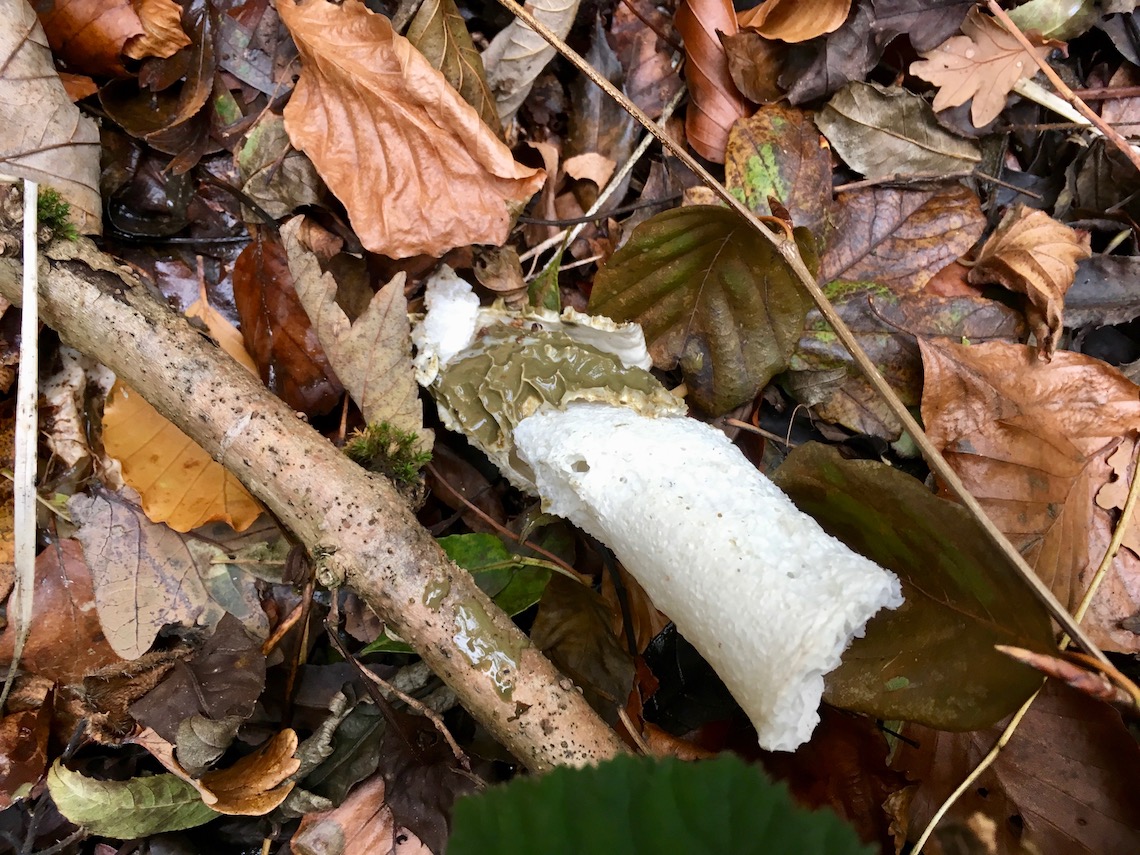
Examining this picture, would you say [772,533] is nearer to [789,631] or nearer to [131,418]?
[789,631]

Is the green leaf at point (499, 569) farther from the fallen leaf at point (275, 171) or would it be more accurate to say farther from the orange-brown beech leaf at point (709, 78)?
the orange-brown beech leaf at point (709, 78)

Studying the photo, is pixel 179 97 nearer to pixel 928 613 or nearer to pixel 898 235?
pixel 898 235

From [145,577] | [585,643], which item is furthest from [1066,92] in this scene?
[145,577]

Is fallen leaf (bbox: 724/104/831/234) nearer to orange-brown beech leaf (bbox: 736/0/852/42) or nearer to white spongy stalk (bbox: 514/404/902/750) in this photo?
orange-brown beech leaf (bbox: 736/0/852/42)

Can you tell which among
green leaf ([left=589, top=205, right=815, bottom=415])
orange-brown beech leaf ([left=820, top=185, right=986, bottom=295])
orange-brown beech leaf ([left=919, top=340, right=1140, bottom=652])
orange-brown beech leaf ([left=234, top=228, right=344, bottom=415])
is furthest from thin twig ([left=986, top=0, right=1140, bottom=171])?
orange-brown beech leaf ([left=234, top=228, right=344, bottom=415])

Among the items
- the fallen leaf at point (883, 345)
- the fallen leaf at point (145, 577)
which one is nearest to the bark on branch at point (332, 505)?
the fallen leaf at point (145, 577)
